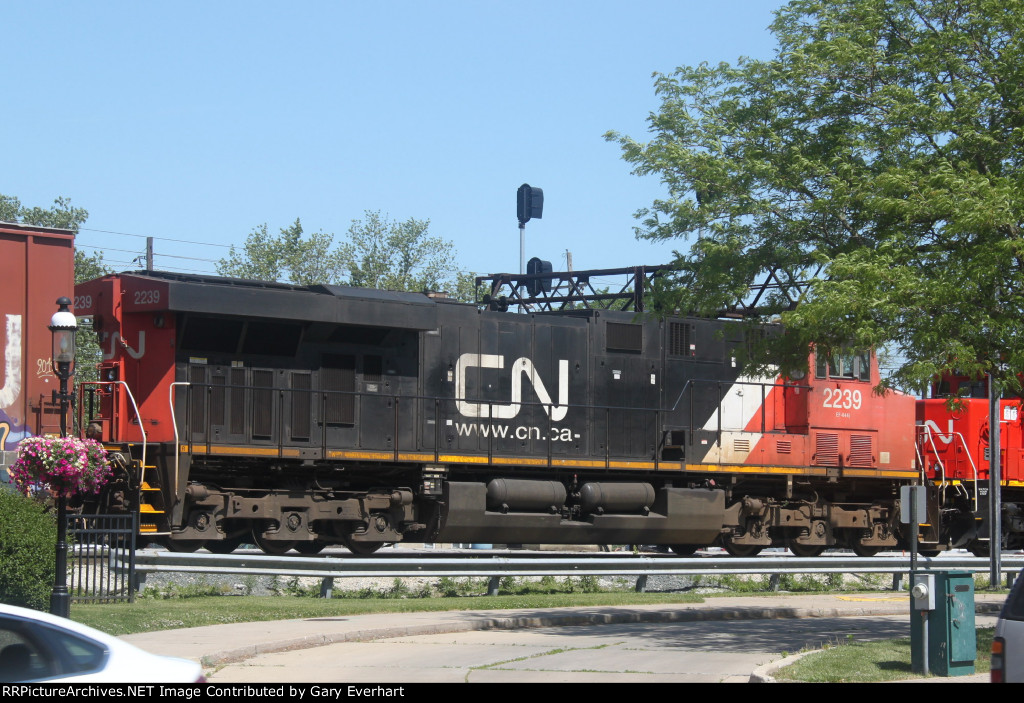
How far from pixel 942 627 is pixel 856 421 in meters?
13.5

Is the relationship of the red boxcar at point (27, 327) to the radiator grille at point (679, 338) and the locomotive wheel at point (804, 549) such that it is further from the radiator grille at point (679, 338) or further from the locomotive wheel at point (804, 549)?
the locomotive wheel at point (804, 549)

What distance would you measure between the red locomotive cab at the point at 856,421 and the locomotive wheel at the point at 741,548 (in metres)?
2.03

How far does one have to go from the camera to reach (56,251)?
1809 cm

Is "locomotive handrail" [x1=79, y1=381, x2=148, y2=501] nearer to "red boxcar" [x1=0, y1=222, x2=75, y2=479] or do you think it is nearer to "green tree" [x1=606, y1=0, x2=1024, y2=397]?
"red boxcar" [x1=0, y1=222, x2=75, y2=479]

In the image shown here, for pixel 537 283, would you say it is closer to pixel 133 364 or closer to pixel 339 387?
pixel 339 387

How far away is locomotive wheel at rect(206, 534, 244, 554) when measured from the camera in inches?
781

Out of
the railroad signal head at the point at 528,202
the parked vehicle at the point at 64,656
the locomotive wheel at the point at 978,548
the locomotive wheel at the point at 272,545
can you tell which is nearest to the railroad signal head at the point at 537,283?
the railroad signal head at the point at 528,202

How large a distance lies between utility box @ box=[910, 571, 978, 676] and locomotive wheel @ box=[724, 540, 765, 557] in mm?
12107

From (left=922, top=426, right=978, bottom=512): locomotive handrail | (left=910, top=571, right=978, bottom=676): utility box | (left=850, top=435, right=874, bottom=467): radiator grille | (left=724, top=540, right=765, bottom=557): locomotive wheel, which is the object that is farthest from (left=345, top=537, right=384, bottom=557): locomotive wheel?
(left=922, top=426, right=978, bottom=512): locomotive handrail

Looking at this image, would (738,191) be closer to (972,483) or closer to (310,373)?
(310,373)

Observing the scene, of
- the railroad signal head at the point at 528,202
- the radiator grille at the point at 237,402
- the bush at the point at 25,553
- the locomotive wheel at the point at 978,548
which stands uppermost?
the railroad signal head at the point at 528,202

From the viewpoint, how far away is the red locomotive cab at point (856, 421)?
23.6 meters

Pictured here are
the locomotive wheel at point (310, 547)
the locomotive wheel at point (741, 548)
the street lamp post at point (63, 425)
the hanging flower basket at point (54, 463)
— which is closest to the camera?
the street lamp post at point (63, 425)

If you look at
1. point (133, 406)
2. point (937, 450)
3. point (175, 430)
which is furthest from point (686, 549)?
point (133, 406)
